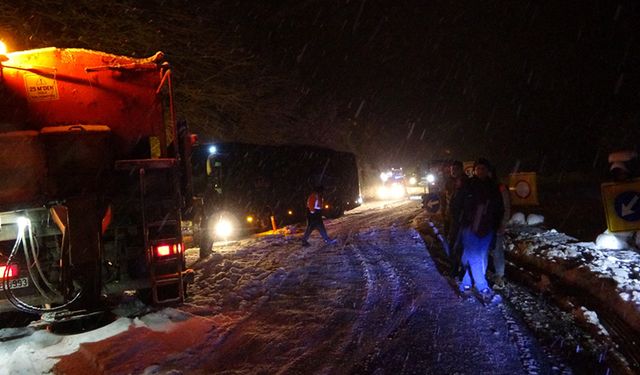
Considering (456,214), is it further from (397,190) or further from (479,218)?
(397,190)

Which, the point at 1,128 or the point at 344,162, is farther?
the point at 344,162

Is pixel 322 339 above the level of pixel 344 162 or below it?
below

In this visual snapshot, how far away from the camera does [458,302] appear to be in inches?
272

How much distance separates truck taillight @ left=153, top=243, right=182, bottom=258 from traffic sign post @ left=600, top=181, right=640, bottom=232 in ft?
25.0

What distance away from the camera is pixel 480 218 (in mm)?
7086

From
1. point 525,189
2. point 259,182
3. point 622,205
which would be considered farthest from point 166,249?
point 525,189

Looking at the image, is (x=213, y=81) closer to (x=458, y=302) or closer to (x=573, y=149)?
(x=458, y=302)

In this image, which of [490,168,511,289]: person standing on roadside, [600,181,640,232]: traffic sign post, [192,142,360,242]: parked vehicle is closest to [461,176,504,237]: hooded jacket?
[490,168,511,289]: person standing on roadside

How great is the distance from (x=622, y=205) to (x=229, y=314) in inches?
282

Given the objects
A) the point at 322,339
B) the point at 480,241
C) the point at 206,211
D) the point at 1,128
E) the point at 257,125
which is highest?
the point at 257,125

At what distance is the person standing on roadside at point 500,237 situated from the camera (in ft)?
24.4

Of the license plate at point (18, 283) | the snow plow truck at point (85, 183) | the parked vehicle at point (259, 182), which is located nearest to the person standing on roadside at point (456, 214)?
the snow plow truck at point (85, 183)

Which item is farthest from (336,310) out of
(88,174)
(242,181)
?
(242,181)

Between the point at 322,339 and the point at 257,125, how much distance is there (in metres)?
22.8
